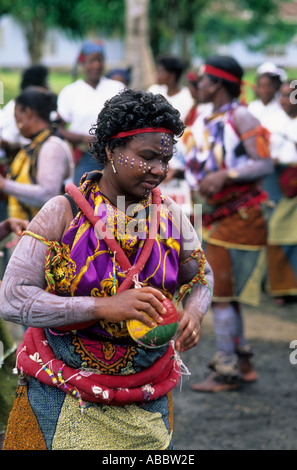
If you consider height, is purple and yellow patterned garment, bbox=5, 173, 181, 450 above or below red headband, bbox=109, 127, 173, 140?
below

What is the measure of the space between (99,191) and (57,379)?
759 mm

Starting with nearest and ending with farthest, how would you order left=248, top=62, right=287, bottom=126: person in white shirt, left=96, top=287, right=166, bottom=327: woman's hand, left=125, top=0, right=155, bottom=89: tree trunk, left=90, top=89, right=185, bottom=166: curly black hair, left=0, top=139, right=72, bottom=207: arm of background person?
left=96, top=287, right=166, bottom=327: woman's hand → left=90, top=89, right=185, bottom=166: curly black hair → left=0, top=139, right=72, bottom=207: arm of background person → left=248, top=62, right=287, bottom=126: person in white shirt → left=125, top=0, right=155, bottom=89: tree trunk

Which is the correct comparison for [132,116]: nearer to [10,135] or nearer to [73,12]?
[10,135]

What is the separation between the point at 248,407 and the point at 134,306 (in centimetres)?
302

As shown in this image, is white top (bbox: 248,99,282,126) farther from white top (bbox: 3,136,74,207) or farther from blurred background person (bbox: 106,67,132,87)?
white top (bbox: 3,136,74,207)

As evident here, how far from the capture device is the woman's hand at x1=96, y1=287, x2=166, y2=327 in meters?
2.55

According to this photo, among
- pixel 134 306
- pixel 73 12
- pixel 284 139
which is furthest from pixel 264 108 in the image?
pixel 73 12

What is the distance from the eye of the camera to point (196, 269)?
305 centimetres

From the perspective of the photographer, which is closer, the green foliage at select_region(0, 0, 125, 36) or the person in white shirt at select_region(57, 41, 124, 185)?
the person in white shirt at select_region(57, 41, 124, 185)

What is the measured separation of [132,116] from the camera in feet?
8.77

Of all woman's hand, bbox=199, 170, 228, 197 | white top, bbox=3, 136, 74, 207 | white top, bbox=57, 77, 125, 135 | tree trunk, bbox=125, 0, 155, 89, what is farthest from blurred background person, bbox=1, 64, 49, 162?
tree trunk, bbox=125, 0, 155, 89

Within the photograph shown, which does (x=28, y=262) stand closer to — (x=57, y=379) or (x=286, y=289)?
(x=57, y=379)

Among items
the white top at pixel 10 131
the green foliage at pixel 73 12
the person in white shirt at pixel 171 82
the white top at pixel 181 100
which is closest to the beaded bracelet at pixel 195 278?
the white top at pixel 10 131

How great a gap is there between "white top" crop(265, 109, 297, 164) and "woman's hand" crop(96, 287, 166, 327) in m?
5.52
